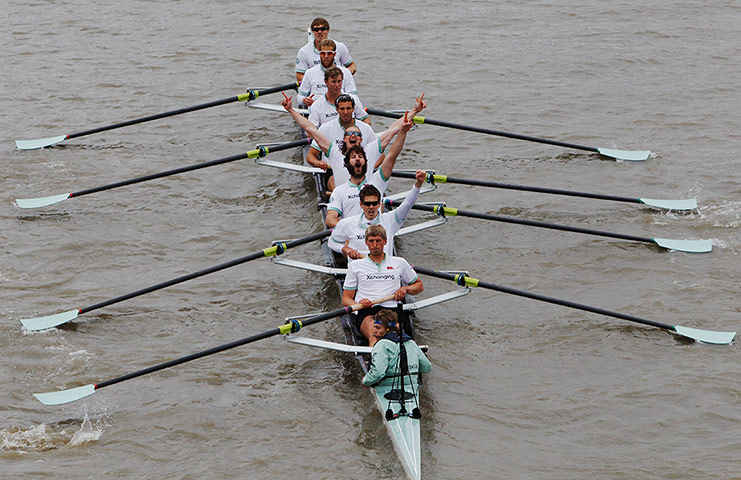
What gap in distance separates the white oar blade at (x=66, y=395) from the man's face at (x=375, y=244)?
2890 millimetres

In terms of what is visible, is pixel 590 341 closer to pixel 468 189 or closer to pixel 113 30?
pixel 468 189

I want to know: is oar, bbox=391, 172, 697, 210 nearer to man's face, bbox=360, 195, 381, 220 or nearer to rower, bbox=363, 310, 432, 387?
man's face, bbox=360, 195, 381, 220

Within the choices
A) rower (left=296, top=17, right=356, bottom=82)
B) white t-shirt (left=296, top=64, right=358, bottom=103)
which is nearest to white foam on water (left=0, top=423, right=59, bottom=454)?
white t-shirt (left=296, top=64, right=358, bottom=103)

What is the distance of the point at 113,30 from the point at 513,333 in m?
12.5

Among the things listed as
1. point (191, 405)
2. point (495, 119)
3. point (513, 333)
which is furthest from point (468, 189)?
point (191, 405)

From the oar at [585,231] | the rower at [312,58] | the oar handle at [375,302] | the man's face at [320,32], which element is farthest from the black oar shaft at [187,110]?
the oar handle at [375,302]

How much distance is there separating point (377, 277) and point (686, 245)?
4417 millimetres

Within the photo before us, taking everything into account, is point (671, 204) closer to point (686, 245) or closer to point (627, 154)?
point (686, 245)

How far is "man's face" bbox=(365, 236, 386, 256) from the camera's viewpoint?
29.7 feet

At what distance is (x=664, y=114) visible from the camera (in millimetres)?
15500

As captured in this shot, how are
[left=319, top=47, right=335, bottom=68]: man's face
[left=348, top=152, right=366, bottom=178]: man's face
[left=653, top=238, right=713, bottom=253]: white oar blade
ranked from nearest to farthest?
[left=348, top=152, right=366, bottom=178]: man's face < [left=653, top=238, right=713, bottom=253]: white oar blade < [left=319, top=47, right=335, bottom=68]: man's face

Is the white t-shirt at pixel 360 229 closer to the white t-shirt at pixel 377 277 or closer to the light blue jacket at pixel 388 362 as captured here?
the white t-shirt at pixel 377 277

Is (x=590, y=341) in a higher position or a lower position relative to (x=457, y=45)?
lower

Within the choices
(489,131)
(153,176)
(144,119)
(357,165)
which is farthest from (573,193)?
(144,119)
